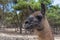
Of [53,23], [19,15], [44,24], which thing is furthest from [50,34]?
[19,15]

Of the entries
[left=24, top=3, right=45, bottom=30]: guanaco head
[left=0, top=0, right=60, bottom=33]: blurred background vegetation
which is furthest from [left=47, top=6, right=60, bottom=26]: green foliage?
[left=24, top=3, right=45, bottom=30]: guanaco head

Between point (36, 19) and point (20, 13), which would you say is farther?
point (20, 13)

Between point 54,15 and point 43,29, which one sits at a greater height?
point 54,15

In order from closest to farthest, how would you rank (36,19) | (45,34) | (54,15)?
(45,34), (36,19), (54,15)

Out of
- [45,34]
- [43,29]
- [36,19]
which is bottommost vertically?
[45,34]

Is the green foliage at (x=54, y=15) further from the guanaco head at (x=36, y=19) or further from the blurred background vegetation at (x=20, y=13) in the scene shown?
the guanaco head at (x=36, y=19)

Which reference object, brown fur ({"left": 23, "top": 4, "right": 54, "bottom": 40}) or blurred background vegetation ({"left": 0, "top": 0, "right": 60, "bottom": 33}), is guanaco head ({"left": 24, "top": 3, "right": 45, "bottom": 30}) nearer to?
brown fur ({"left": 23, "top": 4, "right": 54, "bottom": 40})

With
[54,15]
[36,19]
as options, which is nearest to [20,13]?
[54,15]

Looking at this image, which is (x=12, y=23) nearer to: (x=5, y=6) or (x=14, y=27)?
(x=14, y=27)

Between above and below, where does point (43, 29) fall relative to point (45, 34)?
above

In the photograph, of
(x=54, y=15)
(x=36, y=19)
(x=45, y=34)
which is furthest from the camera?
(x=54, y=15)

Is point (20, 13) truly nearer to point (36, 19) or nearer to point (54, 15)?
point (54, 15)

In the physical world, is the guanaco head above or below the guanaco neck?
above

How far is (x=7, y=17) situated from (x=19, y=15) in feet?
16.2
